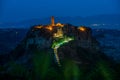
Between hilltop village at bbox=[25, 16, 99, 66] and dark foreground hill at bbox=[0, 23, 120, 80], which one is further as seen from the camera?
hilltop village at bbox=[25, 16, 99, 66]

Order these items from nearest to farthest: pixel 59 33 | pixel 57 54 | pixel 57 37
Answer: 1. pixel 57 54
2. pixel 57 37
3. pixel 59 33

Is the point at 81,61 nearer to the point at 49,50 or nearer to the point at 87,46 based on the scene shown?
the point at 49,50

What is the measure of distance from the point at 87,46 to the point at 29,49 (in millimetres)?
9870

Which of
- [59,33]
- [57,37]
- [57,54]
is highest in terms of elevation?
[59,33]

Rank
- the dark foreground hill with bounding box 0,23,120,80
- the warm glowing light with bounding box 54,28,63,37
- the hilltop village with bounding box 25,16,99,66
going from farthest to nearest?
1. the warm glowing light with bounding box 54,28,63,37
2. the hilltop village with bounding box 25,16,99,66
3. the dark foreground hill with bounding box 0,23,120,80

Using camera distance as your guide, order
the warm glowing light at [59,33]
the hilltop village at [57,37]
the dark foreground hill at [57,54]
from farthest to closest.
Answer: the warm glowing light at [59,33] < the hilltop village at [57,37] < the dark foreground hill at [57,54]

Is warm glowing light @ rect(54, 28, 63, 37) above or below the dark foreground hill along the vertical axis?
above

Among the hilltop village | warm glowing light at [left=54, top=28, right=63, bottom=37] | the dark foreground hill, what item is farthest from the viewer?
warm glowing light at [left=54, top=28, right=63, bottom=37]

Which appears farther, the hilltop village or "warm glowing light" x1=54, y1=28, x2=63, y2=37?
"warm glowing light" x1=54, y1=28, x2=63, y2=37

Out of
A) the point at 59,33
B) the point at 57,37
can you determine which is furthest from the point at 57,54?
the point at 59,33

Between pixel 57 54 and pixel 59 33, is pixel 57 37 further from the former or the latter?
pixel 57 54

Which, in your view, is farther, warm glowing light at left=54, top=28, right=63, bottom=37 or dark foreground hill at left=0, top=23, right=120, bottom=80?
warm glowing light at left=54, top=28, right=63, bottom=37

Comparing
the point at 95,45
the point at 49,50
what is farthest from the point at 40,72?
the point at 95,45

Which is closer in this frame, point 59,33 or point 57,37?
point 57,37
